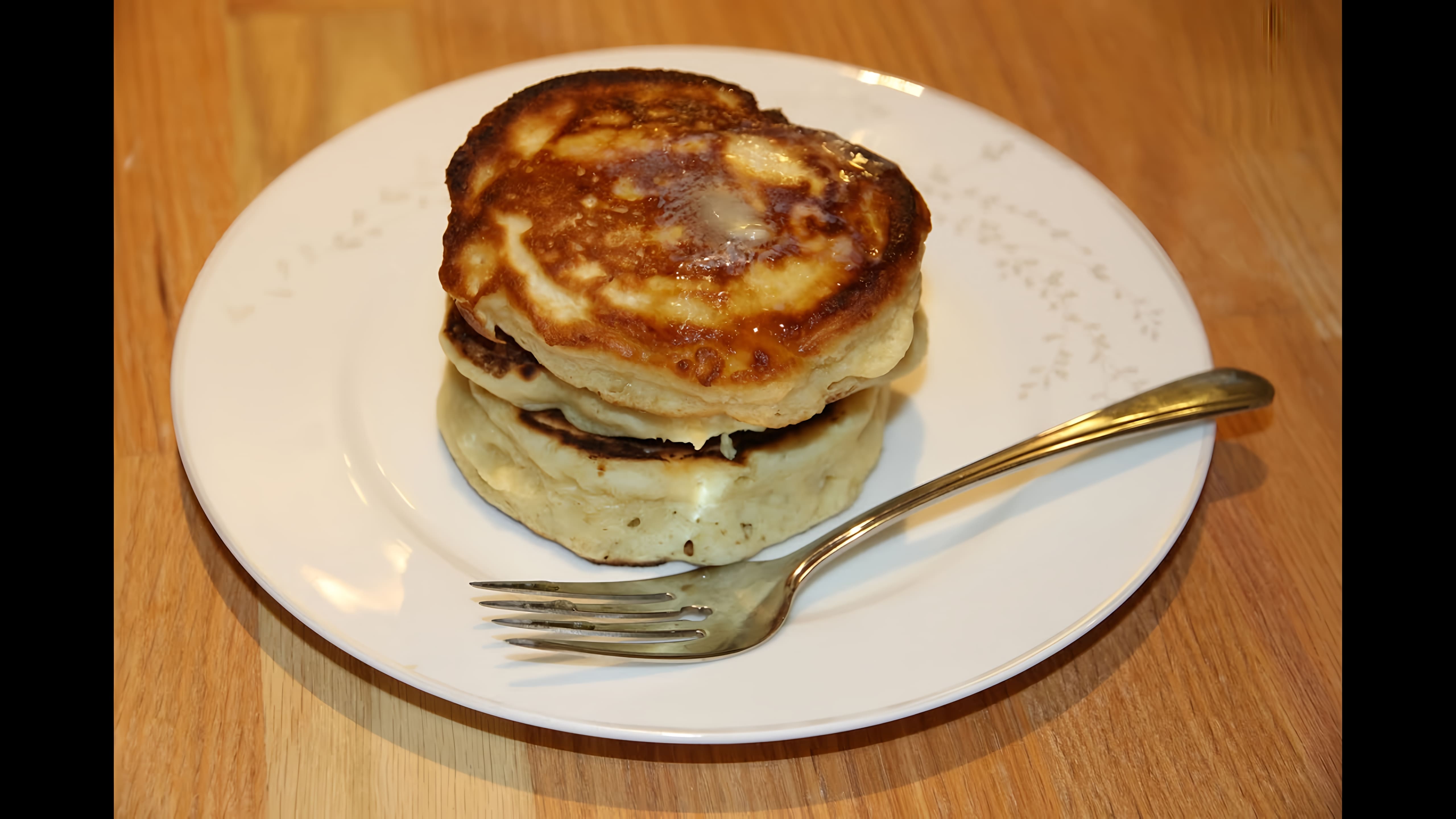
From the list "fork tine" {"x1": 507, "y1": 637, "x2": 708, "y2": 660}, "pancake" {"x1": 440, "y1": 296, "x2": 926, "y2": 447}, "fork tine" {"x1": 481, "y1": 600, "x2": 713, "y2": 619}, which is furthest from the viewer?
"pancake" {"x1": 440, "y1": 296, "x2": 926, "y2": 447}

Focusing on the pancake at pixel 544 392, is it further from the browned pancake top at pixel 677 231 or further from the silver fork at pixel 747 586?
the silver fork at pixel 747 586

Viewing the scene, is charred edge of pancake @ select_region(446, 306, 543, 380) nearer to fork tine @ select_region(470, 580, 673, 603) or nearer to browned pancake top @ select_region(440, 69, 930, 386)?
browned pancake top @ select_region(440, 69, 930, 386)

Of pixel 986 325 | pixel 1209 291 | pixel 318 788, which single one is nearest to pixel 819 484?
pixel 986 325

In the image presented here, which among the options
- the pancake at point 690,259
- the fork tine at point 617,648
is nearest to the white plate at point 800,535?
the fork tine at point 617,648

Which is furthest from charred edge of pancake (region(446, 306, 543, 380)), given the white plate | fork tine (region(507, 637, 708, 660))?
fork tine (region(507, 637, 708, 660))

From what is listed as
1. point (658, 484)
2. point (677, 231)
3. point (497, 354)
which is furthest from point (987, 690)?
point (497, 354)

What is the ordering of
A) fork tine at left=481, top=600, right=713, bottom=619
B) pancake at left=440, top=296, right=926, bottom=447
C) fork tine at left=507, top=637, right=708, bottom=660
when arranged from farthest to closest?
pancake at left=440, top=296, right=926, bottom=447 < fork tine at left=481, top=600, right=713, bottom=619 < fork tine at left=507, top=637, right=708, bottom=660

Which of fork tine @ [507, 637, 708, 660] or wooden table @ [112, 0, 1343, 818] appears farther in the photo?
wooden table @ [112, 0, 1343, 818]

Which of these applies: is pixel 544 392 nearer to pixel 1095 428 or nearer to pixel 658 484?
pixel 658 484
